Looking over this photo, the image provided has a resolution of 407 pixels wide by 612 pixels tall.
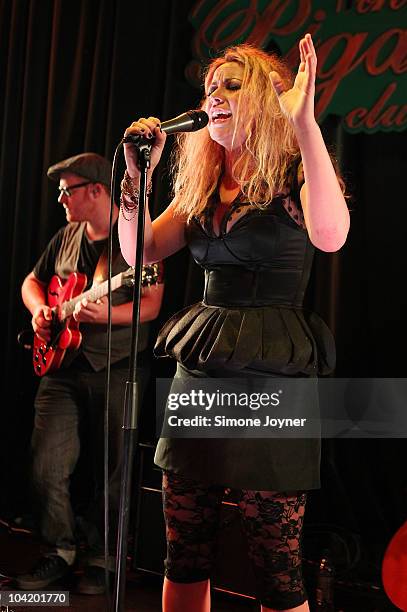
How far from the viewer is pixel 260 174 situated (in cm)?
173

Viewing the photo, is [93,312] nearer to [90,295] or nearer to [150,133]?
[90,295]

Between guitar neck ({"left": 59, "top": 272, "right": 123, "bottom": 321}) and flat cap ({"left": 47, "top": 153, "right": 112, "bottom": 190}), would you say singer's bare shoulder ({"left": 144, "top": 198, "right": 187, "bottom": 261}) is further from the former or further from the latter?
flat cap ({"left": 47, "top": 153, "right": 112, "bottom": 190})

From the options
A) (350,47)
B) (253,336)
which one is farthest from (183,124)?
(350,47)

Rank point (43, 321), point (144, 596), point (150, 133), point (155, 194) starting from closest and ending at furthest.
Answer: point (150, 133), point (144, 596), point (43, 321), point (155, 194)

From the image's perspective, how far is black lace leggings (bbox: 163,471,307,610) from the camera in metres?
1.64

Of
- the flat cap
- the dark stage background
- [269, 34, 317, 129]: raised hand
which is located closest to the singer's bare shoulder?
[269, 34, 317, 129]: raised hand

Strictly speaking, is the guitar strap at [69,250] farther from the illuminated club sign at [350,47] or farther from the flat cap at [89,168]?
the illuminated club sign at [350,47]

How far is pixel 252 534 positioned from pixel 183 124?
0.86 metres

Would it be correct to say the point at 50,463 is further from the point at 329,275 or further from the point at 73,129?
the point at 73,129

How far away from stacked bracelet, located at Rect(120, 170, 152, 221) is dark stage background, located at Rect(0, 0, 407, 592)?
0.97 metres

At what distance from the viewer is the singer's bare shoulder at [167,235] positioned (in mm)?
1898

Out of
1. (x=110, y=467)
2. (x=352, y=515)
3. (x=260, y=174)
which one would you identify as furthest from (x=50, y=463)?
(x=260, y=174)

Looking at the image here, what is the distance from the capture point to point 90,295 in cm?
324

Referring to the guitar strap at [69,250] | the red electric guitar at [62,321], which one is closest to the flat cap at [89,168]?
the guitar strap at [69,250]
